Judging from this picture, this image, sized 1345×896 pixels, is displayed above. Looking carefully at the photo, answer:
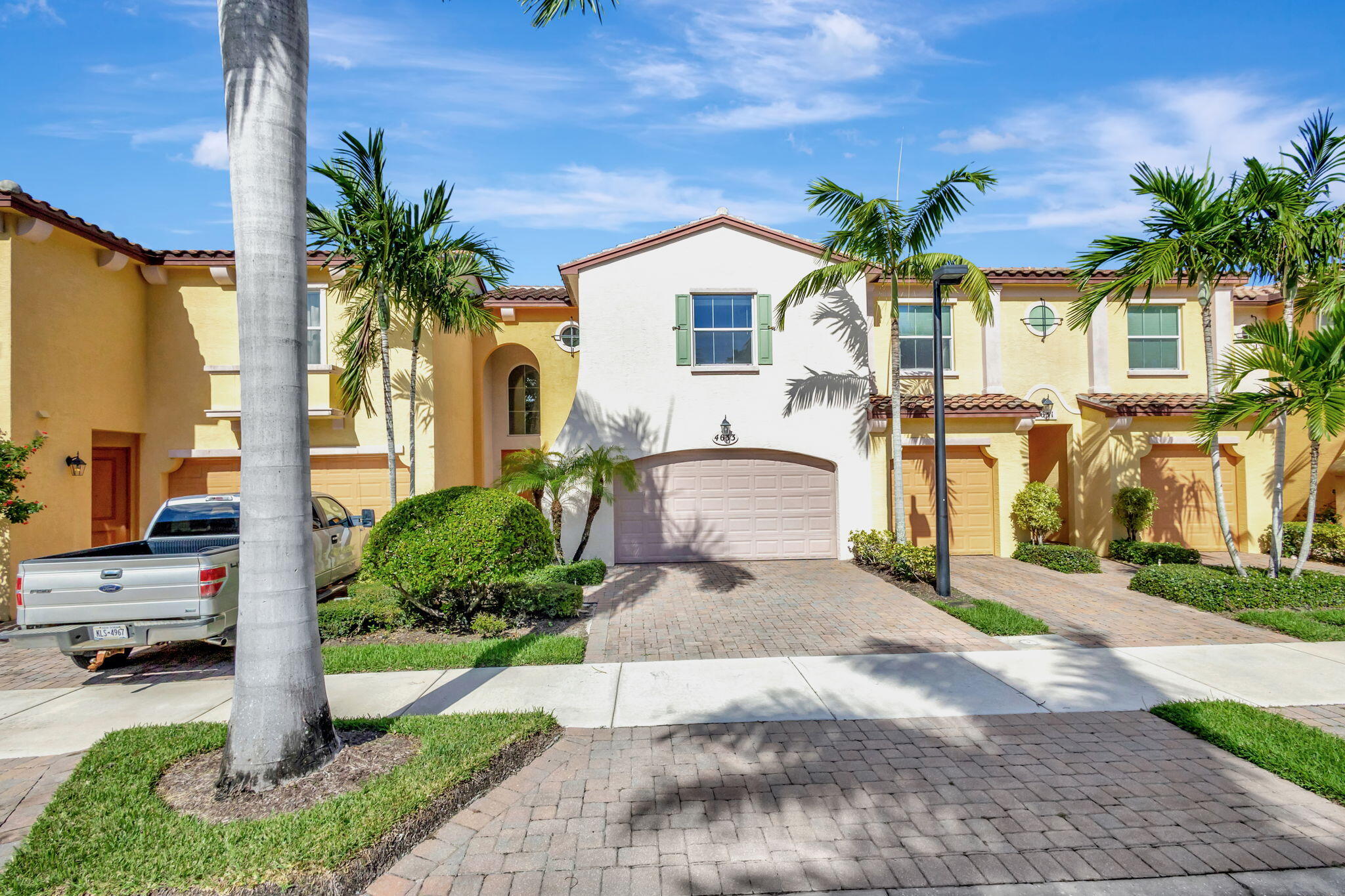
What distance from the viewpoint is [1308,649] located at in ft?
23.5

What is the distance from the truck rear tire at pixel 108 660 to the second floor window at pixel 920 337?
539 inches

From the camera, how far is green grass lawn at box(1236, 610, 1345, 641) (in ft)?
25.0

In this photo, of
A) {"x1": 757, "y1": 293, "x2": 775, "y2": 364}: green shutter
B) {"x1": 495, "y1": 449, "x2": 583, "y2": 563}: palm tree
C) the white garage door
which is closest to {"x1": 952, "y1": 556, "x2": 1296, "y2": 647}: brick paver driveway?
the white garage door

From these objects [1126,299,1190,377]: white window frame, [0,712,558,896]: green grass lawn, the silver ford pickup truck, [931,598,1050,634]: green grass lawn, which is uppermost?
[1126,299,1190,377]: white window frame

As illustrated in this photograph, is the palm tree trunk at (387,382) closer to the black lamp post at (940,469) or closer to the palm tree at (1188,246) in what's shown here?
the black lamp post at (940,469)

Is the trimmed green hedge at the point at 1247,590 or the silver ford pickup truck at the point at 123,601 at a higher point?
the silver ford pickup truck at the point at 123,601

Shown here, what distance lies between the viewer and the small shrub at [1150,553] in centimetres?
1232

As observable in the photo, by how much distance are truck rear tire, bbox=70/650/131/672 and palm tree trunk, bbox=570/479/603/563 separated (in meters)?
6.59

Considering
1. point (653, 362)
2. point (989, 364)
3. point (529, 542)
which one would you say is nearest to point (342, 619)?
point (529, 542)

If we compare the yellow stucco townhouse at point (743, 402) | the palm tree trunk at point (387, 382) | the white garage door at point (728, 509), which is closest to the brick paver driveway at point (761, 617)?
the white garage door at point (728, 509)

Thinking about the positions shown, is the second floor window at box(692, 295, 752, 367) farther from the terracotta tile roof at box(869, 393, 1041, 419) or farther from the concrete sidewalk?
the concrete sidewalk

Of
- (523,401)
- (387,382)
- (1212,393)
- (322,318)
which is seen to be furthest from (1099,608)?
(322,318)

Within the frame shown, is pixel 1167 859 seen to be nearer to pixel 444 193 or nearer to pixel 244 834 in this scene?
pixel 244 834

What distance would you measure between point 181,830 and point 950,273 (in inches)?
388
